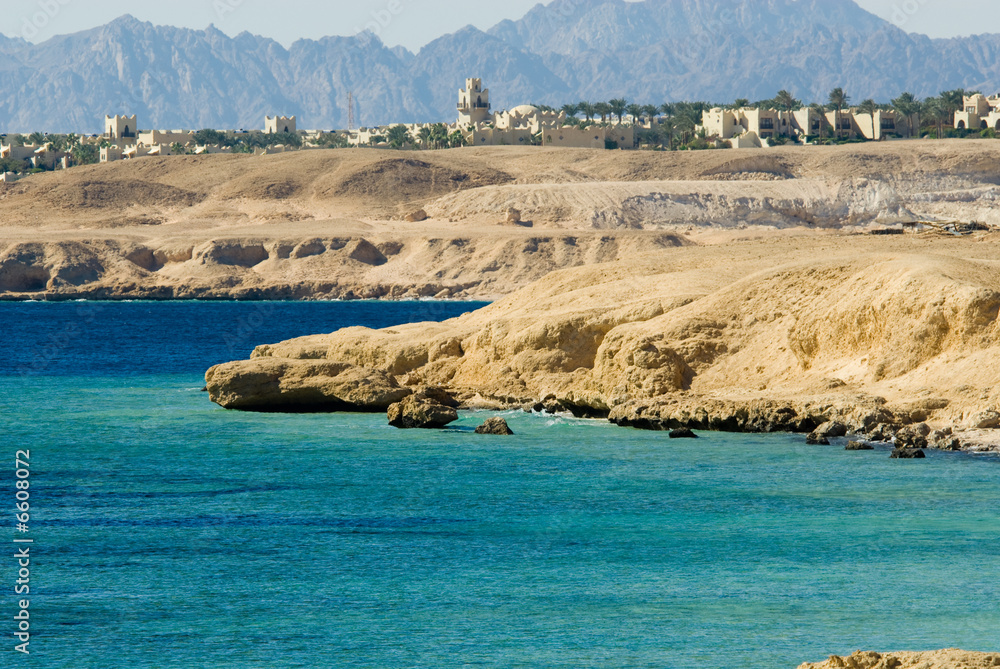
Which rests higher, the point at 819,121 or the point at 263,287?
the point at 819,121

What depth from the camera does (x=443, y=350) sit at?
1348 inches

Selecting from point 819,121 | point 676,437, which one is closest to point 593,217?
point 819,121

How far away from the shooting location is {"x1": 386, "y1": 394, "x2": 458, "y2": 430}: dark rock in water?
2850cm

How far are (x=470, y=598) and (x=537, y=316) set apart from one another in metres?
19.6

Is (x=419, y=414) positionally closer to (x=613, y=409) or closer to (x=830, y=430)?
(x=613, y=409)

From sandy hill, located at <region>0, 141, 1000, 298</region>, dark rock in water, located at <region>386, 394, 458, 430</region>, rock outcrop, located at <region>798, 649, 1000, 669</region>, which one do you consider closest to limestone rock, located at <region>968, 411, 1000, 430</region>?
dark rock in water, located at <region>386, 394, 458, 430</region>

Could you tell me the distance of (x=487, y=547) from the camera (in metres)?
17.2

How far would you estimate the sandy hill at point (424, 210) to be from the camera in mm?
104375

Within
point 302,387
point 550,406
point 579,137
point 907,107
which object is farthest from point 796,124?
point 302,387

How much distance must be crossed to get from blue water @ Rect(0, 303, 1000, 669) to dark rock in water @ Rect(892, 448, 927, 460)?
0.25 meters

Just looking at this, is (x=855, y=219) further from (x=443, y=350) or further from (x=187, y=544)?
(x=187, y=544)

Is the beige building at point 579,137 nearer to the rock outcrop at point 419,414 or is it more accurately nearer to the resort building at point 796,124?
the resort building at point 796,124

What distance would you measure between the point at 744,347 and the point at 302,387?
33.5ft

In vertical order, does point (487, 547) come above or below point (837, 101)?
below
